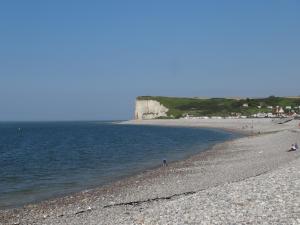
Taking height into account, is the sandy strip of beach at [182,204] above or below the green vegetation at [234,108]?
below

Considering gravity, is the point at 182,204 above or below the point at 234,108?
below

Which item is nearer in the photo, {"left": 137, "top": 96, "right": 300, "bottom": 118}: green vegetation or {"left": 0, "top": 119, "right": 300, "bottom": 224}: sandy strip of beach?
{"left": 0, "top": 119, "right": 300, "bottom": 224}: sandy strip of beach

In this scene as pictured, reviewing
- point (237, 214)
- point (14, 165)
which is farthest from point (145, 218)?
point (14, 165)

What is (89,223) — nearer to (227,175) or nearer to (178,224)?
(178,224)

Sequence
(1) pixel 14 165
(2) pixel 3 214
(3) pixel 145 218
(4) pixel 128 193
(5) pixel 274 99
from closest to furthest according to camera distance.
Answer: (3) pixel 145 218, (2) pixel 3 214, (4) pixel 128 193, (1) pixel 14 165, (5) pixel 274 99

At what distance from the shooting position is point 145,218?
11.9 metres

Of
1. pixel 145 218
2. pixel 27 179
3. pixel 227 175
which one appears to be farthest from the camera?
pixel 27 179

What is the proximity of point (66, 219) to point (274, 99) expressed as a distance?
186m

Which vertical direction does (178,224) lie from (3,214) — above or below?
above

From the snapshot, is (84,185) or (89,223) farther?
(84,185)

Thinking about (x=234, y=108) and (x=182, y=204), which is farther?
(x=234, y=108)

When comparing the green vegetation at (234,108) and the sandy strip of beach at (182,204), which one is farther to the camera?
the green vegetation at (234,108)

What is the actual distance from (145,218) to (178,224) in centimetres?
135

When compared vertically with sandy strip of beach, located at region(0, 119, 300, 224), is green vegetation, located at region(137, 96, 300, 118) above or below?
above
